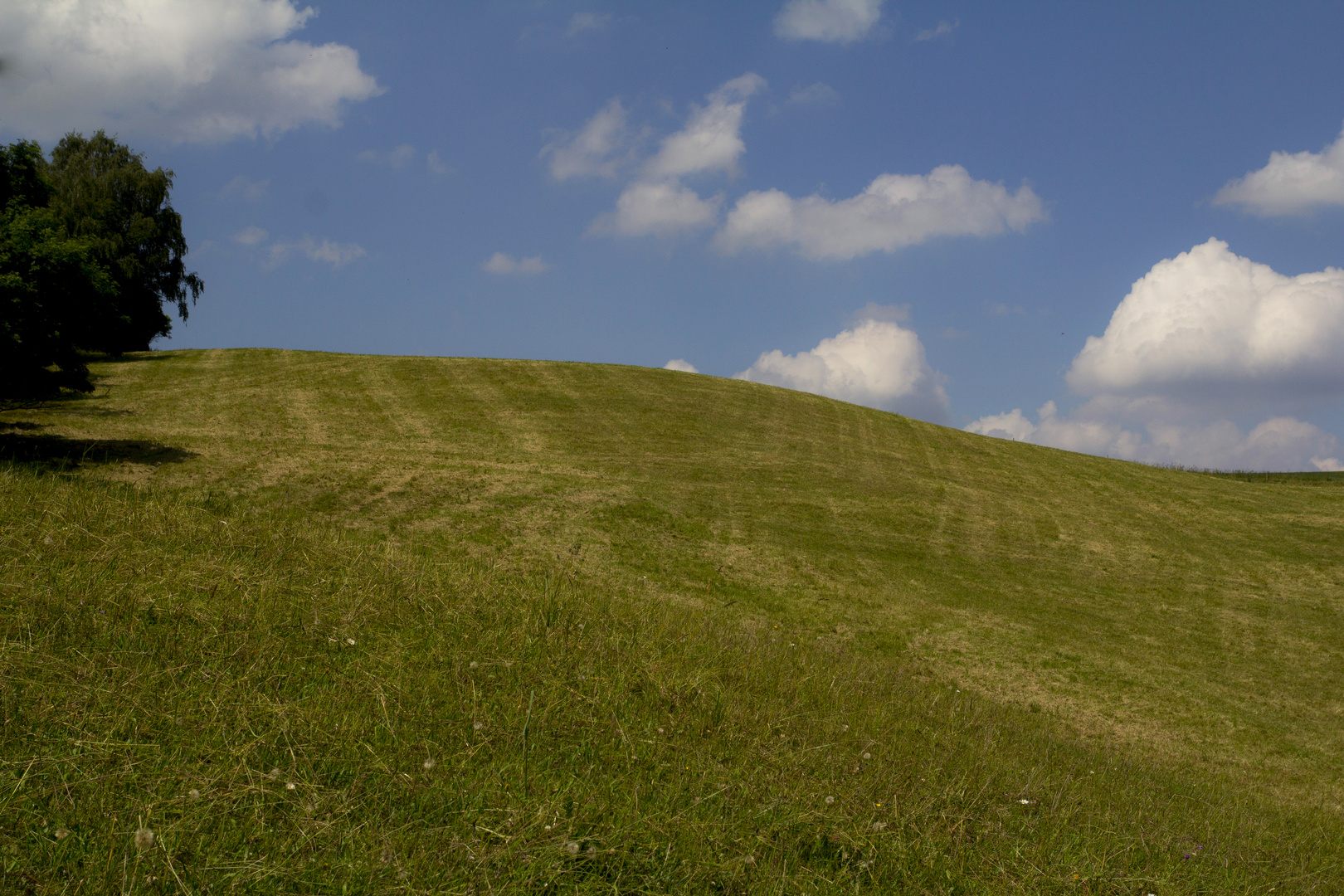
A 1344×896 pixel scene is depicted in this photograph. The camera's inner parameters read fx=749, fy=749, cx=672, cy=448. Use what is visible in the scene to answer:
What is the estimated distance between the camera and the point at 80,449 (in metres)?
20.0

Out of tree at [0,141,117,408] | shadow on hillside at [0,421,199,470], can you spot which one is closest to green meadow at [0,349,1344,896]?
shadow on hillside at [0,421,199,470]

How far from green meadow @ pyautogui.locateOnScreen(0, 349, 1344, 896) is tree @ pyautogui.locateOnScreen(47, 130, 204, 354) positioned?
26494mm

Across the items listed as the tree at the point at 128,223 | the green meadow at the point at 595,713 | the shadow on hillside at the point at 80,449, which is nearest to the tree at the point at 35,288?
the shadow on hillside at the point at 80,449

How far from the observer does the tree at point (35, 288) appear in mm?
15484


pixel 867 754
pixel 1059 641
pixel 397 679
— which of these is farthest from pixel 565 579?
pixel 1059 641

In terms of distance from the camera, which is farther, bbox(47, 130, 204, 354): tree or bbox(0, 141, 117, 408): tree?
bbox(47, 130, 204, 354): tree

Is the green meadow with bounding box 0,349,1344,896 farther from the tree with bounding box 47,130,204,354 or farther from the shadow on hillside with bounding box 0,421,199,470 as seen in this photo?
the tree with bounding box 47,130,204,354

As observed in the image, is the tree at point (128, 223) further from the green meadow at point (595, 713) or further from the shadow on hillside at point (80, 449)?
the green meadow at point (595, 713)

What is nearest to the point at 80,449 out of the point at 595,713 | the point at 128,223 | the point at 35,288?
the point at 35,288

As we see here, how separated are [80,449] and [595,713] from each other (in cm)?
2125

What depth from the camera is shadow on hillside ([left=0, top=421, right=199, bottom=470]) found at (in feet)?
60.5

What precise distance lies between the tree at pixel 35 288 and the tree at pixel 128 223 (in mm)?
23932

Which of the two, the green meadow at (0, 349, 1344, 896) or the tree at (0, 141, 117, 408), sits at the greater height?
the tree at (0, 141, 117, 408)

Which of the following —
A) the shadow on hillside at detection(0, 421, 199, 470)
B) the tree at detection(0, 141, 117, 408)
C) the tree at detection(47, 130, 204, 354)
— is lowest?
the shadow on hillside at detection(0, 421, 199, 470)
